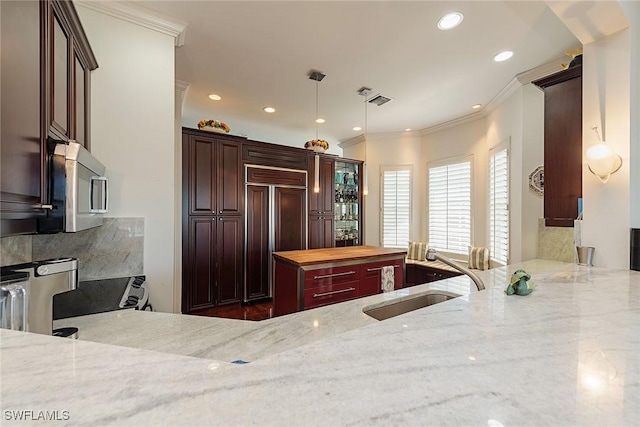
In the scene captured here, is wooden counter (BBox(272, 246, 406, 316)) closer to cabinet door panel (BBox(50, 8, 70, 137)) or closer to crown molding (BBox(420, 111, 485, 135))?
cabinet door panel (BBox(50, 8, 70, 137))

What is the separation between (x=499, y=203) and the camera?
3.51 metres

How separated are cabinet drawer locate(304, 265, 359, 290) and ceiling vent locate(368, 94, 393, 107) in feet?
7.11

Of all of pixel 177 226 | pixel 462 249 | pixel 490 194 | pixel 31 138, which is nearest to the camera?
pixel 31 138

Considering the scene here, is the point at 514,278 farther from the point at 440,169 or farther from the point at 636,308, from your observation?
the point at 440,169

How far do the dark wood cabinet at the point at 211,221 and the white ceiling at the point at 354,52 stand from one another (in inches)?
27.0

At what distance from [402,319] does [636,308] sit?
777 millimetres

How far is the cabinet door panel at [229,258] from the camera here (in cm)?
352

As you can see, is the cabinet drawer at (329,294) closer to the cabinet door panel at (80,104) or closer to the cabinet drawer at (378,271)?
the cabinet drawer at (378,271)

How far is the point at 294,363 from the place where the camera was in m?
0.51

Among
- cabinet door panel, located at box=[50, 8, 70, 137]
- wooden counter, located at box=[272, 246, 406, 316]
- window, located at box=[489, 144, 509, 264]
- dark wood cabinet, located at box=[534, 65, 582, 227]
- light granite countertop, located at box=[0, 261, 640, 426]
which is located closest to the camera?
light granite countertop, located at box=[0, 261, 640, 426]

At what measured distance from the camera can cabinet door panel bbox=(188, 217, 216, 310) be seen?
3.32 metres

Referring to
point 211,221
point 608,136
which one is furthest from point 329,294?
point 608,136

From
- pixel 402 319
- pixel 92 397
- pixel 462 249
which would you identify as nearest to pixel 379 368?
pixel 402 319

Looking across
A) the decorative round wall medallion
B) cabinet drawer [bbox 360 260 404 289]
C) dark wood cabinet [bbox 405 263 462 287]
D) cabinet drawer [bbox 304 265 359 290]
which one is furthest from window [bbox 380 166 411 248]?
cabinet drawer [bbox 304 265 359 290]
